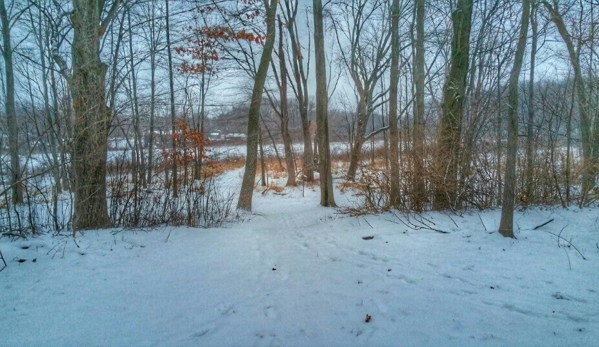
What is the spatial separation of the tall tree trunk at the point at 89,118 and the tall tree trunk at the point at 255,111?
3.81 m

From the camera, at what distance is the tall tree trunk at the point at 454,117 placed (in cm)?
597

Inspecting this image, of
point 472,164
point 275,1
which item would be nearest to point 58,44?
point 275,1

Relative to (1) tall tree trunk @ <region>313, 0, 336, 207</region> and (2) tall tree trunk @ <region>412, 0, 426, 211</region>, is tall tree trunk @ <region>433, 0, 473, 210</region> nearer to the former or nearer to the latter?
(2) tall tree trunk @ <region>412, 0, 426, 211</region>

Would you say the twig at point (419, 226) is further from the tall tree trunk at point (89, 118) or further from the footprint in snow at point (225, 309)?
the tall tree trunk at point (89, 118)

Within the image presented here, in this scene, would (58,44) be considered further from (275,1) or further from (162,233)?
(275,1)

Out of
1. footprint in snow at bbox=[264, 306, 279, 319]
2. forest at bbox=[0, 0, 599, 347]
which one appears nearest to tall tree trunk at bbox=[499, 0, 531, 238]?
forest at bbox=[0, 0, 599, 347]

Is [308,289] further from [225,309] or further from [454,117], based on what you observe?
[454,117]

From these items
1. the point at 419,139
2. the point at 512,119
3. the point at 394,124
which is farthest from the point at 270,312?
the point at 394,124

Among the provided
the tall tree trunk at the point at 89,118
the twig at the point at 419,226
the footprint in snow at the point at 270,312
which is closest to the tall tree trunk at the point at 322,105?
the twig at the point at 419,226

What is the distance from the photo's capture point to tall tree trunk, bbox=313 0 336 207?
820 cm

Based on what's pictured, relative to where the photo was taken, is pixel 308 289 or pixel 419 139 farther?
pixel 419 139

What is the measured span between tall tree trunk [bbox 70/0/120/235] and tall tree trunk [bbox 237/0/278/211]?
3811 mm

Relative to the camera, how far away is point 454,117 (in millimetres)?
5980

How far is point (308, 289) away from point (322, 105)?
20.5 feet
